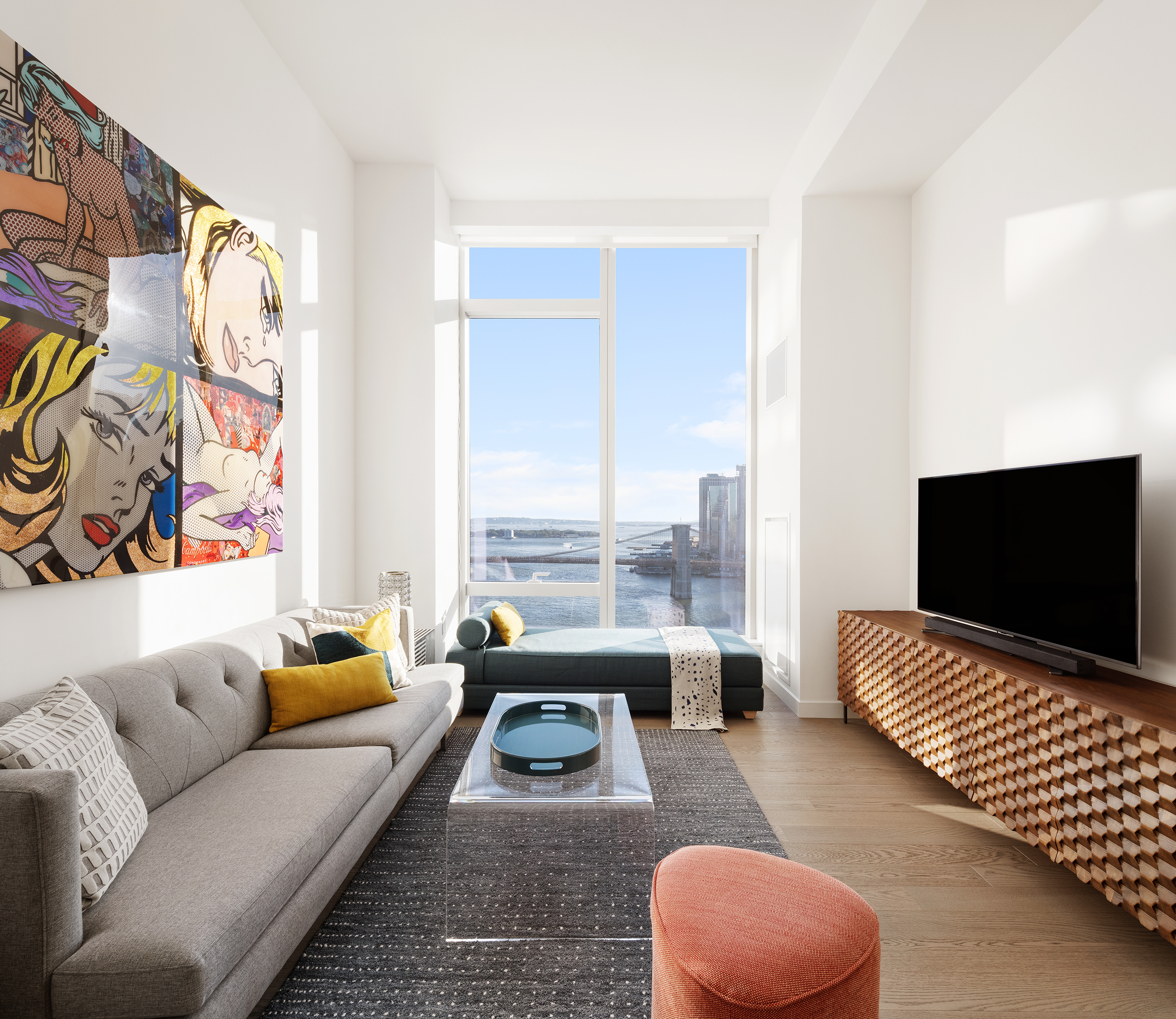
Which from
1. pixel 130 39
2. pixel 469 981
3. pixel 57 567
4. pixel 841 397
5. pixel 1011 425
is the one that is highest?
pixel 130 39

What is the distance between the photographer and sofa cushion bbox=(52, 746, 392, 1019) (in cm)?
114

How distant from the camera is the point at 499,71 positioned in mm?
3178

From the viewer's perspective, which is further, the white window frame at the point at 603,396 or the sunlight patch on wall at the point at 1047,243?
the white window frame at the point at 603,396

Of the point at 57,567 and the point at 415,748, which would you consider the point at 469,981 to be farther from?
the point at 57,567

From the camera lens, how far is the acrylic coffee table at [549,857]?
72.7 inches

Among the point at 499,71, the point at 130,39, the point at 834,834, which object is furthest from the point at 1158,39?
the point at 130,39

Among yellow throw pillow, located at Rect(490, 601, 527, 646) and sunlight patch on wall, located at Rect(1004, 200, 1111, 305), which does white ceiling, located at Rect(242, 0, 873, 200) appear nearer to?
sunlight patch on wall, located at Rect(1004, 200, 1111, 305)

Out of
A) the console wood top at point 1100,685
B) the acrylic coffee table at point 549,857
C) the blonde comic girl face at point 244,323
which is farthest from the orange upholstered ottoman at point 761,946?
the blonde comic girl face at point 244,323

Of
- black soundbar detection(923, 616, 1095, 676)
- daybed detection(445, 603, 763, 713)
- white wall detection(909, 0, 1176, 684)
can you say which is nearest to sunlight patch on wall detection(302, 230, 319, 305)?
Result: daybed detection(445, 603, 763, 713)

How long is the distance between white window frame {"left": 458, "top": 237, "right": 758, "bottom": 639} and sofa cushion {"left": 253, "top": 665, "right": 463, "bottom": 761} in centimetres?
206

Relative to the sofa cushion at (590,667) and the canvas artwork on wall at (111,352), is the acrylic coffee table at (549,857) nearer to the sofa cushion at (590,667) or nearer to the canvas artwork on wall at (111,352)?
the canvas artwork on wall at (111,352)

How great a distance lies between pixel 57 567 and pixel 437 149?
3.17 meters

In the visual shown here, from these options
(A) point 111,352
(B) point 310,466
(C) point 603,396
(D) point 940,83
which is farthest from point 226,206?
(D) point 940,83

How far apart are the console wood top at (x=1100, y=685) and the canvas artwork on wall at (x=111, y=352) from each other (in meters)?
2.83
